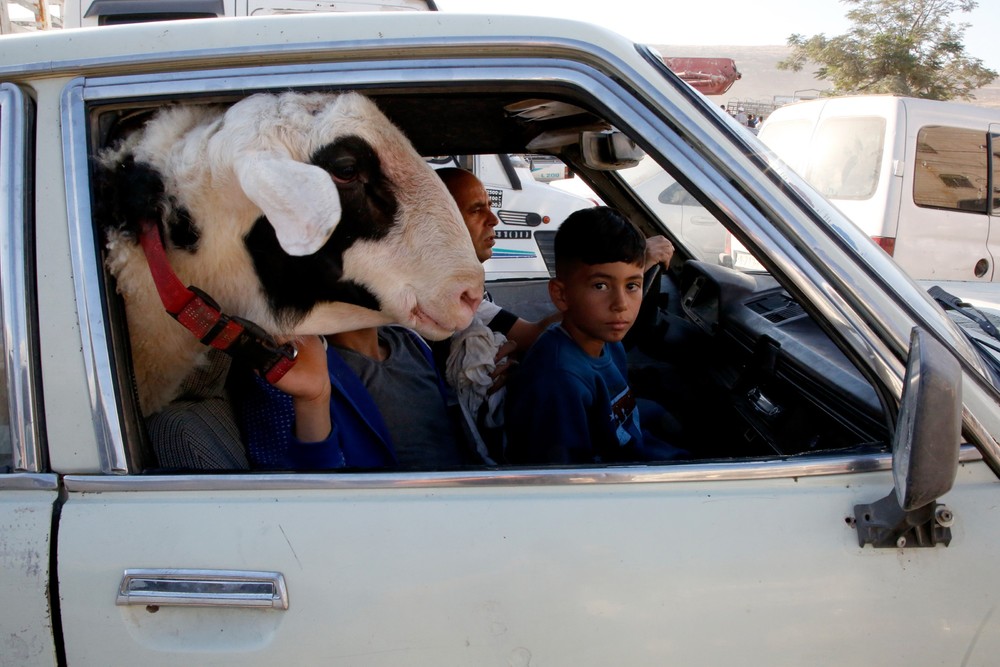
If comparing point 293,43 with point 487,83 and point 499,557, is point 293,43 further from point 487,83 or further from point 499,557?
point 499,557

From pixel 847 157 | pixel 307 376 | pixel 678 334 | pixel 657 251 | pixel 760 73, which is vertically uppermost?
pixel 760 73

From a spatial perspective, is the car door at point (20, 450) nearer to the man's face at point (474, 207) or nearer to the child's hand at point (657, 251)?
the man's face at point (474, 207)

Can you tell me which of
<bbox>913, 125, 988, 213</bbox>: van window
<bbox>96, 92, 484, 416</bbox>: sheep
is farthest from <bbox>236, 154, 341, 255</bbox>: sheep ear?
<bbox>913, 125, 988, 213</bbox>: van window

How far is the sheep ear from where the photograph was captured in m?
1.39

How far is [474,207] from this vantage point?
8.91 feet

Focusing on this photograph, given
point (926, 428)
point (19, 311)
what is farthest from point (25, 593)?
point (926, 428)

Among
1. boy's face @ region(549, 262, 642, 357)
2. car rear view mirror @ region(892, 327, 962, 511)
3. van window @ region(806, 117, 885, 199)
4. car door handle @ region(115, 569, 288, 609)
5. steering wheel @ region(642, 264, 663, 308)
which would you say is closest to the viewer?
car rear view mirror @ region(892, 327, 962, 511)

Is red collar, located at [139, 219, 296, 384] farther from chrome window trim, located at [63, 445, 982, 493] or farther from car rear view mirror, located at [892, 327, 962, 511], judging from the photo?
car rear view mirror, located at [892, 327, 962, 511]

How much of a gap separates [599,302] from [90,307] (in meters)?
1.39

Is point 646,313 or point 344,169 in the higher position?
point 344,169

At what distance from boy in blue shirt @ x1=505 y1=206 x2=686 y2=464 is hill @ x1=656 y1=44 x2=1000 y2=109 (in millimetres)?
49318

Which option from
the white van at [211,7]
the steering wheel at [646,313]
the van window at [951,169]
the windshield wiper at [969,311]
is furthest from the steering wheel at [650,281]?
the van window at [951,169]

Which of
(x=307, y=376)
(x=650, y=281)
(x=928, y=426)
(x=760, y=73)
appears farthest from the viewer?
(x=760, y=73)

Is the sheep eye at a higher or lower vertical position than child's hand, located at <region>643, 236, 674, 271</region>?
higher
